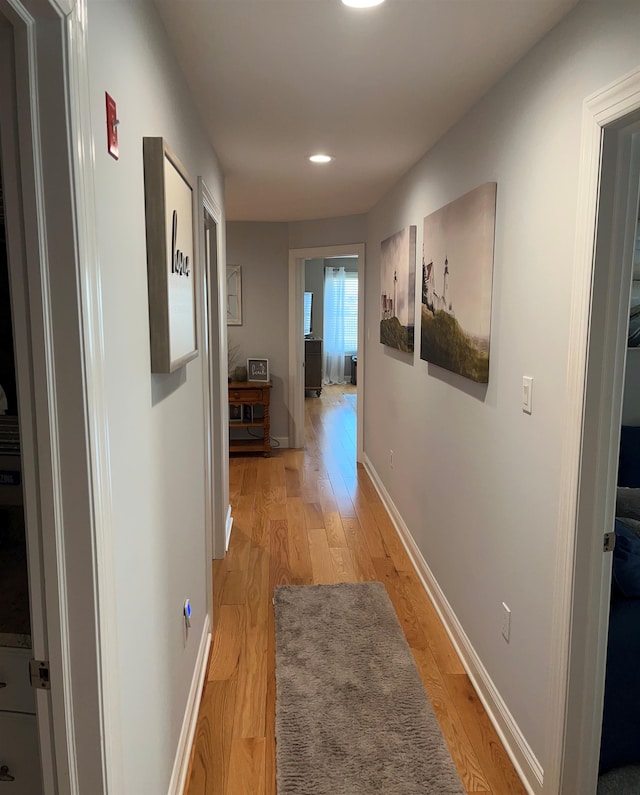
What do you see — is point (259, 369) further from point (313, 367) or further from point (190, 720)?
point (190, 720)

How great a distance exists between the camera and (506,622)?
2123 millimetres

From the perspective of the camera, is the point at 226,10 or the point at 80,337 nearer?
the point at 80,337

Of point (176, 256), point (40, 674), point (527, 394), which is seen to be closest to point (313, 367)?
point (527, 394)

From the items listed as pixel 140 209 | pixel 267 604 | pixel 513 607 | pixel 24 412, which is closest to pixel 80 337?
pixel 24 412

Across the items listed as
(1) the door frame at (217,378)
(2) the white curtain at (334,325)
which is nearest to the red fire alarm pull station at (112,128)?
(1) the door frame at (217,378)

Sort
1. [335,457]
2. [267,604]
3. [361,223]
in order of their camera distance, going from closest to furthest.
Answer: [267,604]
[361,223]
[335,457]

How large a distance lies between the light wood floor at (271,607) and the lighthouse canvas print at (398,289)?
4.18ft

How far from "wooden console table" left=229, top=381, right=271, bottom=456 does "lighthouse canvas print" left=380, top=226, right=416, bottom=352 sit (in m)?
1.78

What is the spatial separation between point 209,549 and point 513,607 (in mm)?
1334

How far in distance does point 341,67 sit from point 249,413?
14.5 ft

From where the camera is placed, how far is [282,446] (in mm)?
6363

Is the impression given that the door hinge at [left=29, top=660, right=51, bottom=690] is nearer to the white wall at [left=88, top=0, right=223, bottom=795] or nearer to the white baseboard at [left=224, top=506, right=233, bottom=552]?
the white wall at [left=88, top=0, right=223, bottom=795]

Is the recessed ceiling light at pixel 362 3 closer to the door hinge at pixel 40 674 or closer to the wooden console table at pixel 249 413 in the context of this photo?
the door hinge at pixel 40 674

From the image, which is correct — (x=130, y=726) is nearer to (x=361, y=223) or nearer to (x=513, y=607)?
(x=513, y=607)
